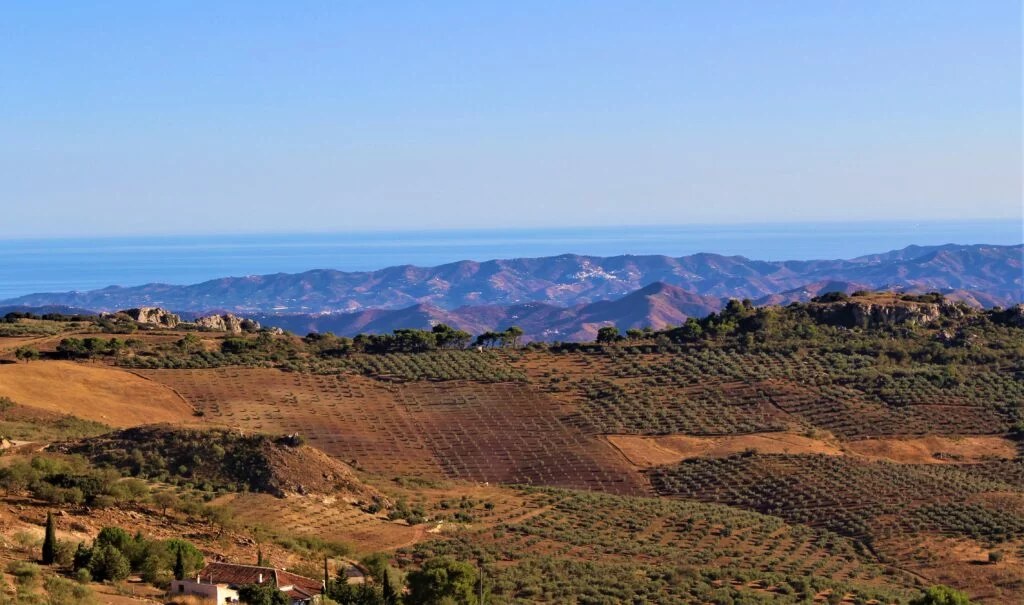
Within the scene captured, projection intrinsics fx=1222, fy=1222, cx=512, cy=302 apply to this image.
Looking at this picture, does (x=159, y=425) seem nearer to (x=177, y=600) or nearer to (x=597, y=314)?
(x=177, y=600)

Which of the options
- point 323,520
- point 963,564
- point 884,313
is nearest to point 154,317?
point 323,520

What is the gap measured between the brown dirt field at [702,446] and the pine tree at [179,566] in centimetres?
2813

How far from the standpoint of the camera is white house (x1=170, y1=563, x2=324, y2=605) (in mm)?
24062

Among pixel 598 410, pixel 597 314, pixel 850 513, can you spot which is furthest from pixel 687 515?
pixel 597 314

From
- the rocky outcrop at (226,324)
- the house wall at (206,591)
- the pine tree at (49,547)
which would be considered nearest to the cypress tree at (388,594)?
the house wall at (206,591)

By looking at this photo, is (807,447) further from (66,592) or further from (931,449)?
(66,592)

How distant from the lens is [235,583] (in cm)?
2489

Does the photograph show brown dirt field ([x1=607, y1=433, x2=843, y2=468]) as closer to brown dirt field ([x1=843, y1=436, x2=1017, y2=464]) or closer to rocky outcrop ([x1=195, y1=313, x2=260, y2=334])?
brown dirt field ([x1=843, y1=436, x2=1017, y2=464])

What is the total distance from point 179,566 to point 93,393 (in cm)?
3233

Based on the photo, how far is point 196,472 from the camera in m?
39.8

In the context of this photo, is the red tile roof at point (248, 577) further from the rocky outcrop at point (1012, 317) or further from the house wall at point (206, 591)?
the rocky outcrop at point (1012, 317)

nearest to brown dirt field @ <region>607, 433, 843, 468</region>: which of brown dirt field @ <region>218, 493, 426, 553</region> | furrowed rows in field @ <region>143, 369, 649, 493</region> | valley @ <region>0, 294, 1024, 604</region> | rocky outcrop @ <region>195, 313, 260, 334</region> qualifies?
valley @ <region>0, 294, 1024, 604</region>

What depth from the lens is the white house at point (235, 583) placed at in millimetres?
24062

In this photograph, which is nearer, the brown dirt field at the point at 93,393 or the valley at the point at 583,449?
the valley at the point at 583,449
